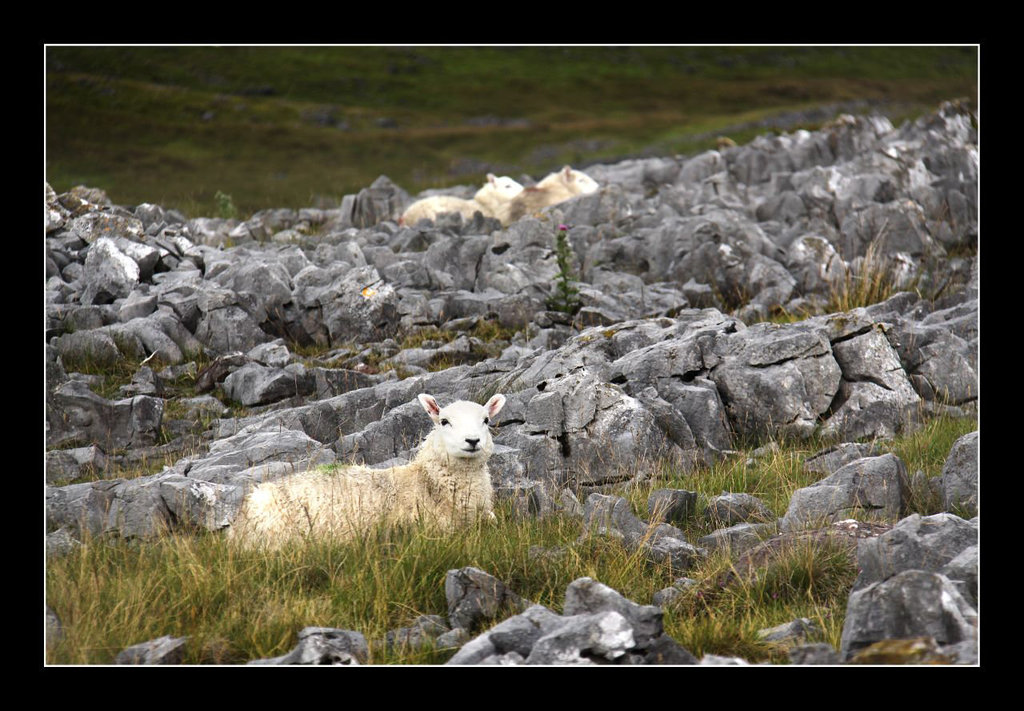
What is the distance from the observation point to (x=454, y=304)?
19031 millimetres

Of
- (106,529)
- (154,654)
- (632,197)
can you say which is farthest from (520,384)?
(632,197)

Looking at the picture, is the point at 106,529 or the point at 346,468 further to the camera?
the point at 346,468

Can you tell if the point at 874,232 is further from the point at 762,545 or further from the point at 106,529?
the point at 106,529

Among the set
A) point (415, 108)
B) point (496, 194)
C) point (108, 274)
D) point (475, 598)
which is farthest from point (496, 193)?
point (415, 108)

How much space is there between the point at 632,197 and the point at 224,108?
3298cm

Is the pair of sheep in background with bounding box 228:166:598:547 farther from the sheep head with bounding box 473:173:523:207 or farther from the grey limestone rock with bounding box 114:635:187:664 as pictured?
the sheep head with bounding box 473:173:523:207

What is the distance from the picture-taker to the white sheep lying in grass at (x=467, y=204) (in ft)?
93.1

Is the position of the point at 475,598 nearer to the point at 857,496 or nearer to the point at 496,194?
the point at 857,496

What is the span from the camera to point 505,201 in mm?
29297

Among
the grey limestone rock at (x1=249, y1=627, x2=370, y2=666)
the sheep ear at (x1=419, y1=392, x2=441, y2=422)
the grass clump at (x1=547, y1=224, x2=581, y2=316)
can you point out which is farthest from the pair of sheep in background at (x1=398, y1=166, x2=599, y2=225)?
the grey limestone rock at (x1=249, y1=627, x2=370, y2=666)

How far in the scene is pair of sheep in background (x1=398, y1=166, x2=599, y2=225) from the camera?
28484 mm

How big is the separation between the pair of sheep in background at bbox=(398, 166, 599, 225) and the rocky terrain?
1462mm

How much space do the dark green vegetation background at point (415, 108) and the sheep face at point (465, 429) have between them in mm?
16513

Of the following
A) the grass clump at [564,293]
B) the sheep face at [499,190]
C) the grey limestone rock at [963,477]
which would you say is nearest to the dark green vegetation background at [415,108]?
the sheep face at [499,190]
